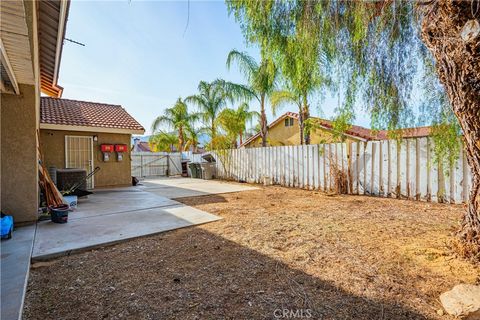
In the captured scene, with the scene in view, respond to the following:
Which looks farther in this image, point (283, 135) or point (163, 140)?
point (163, 140)

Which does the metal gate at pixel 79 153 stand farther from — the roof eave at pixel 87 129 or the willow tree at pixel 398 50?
the willow tree at pixel 398 50

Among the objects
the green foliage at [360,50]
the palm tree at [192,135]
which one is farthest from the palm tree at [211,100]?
the green foliage at [360,50]

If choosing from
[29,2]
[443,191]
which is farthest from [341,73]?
[29,2]

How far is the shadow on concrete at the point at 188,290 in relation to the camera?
1913 mm

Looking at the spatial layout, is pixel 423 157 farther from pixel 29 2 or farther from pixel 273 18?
pixel 29 2

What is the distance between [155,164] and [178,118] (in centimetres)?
480

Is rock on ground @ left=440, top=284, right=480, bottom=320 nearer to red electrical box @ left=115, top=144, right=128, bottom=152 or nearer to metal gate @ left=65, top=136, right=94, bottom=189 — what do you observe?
metal gate @ left=65, top=136, right=94, bottom=189

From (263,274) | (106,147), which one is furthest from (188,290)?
(106,147)

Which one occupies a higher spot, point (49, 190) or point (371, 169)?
point (371, 169)

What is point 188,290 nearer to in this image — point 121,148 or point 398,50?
point 398,50

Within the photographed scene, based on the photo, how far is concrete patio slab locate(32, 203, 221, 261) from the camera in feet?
10.9

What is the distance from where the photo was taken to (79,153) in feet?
31.0

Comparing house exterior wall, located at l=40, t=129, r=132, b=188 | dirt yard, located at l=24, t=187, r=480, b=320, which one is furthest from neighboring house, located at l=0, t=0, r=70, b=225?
house exterior wall, located at l=40, t=129, r=132, b=188

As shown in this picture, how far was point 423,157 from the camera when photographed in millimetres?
5738
